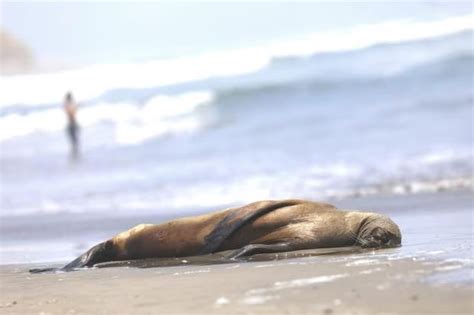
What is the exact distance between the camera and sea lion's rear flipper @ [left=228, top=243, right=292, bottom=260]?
7.15 m

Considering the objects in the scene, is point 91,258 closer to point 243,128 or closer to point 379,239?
point 379,239

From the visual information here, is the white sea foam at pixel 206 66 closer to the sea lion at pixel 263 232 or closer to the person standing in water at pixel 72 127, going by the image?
the person standing in water at pixel 72 127

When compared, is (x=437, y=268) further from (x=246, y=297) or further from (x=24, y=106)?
(x=24, y=106)

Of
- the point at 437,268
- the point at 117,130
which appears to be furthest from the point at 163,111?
the point at 437,268

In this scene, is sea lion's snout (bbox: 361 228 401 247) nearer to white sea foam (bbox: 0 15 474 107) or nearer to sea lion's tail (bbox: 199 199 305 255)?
sea lion's tail (bbox: 199 199 305 255)

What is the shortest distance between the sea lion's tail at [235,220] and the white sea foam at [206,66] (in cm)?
2174

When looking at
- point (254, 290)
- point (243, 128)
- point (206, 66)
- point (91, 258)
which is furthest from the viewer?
point (206, 66)

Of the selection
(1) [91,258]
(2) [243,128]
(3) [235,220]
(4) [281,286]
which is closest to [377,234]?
(3) [235,220]

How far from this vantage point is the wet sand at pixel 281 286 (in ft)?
16.4

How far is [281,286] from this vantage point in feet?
18.3

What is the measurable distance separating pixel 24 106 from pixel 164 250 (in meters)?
22.7

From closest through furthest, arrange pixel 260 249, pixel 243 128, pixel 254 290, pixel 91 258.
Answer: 1. pixel 254 290
2. pixel 260 249
3. pixel 91 258
4. pixel 243 128

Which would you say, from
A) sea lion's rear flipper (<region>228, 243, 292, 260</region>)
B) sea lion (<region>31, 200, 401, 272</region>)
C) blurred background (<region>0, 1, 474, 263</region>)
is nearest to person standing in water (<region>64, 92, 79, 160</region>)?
blurred background (<region>0, 1, 474, 263</region>)

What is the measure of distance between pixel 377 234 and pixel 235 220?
934 mm
